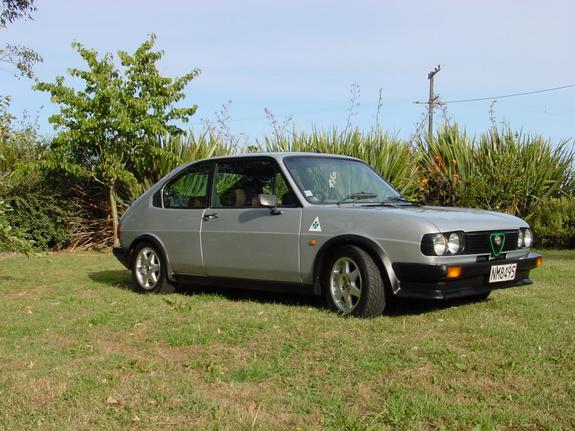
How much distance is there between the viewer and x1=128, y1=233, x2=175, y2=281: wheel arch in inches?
304

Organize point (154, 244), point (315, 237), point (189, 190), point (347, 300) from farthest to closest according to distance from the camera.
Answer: point (154, 244)
point (189, 190)
point (315, 237)
point (347, 300)

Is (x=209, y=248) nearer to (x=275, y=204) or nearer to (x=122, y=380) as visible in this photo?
(x=275, y=204)

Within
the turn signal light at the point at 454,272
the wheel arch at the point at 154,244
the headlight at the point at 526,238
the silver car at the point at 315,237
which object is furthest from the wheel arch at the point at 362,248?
the wheel arch at the point at 154,244

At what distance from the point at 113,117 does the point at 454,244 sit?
910 centimetres

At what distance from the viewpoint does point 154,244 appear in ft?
25.9

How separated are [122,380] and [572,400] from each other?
266cm

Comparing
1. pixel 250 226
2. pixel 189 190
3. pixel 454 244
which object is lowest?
pixel 454 244

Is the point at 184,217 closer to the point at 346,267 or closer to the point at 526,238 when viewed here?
the point at 346,267

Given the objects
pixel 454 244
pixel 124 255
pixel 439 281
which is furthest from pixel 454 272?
pixel 124 255

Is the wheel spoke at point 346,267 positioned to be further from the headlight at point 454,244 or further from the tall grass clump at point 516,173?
the tall grass clump at point 516,173

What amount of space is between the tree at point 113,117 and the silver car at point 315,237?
536cm

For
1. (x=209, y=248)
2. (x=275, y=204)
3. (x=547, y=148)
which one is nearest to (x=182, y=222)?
(x=209, y=248)

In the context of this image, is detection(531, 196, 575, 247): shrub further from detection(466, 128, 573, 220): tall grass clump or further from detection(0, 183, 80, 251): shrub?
detection(0, 183, 80, 251): shrub

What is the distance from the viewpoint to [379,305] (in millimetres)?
5855
